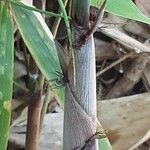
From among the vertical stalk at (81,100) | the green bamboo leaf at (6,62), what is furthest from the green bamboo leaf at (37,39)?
the vertical stalk at (81,100)

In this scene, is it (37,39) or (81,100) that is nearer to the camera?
(81,100)

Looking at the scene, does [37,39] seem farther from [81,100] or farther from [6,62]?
[81,100]

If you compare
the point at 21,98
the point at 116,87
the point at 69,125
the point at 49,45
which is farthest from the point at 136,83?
the point at 69,125

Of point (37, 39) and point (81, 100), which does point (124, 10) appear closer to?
point (37, 39)

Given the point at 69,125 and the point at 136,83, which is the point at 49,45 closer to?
the point at 69,125

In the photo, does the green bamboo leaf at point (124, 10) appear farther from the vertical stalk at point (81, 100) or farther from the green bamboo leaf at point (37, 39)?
the vertical stalk at point (81, 100)

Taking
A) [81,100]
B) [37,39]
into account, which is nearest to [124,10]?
[37,39]

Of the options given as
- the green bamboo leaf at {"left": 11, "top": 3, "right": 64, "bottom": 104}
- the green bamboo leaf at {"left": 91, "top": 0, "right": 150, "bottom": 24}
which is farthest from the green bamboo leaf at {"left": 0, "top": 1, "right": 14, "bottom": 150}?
the green bamboo leaf at {"left": 91, "top": 0, "right": 150, "bottom": 24}
